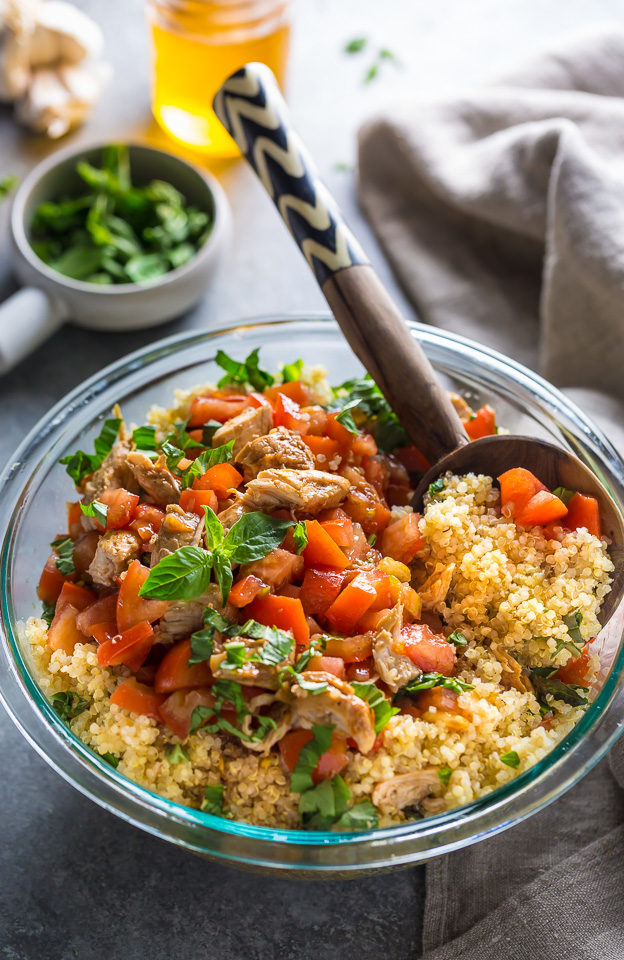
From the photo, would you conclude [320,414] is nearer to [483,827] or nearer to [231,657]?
[231,657]

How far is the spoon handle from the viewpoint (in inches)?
96.8

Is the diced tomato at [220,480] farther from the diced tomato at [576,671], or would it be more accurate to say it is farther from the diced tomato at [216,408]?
the diced tomato at [576,671]

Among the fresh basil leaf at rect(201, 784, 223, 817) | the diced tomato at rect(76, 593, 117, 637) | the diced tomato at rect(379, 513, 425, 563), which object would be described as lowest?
the diced tomato at rect(379, 513, 425, 563)

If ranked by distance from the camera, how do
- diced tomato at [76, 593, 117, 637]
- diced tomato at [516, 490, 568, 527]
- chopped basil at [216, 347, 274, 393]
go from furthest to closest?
chopped basil at [216, 347, 274, 393] < diced tomato at [516, 490, 568, 527] < diced tomato at [76, 593, 117, 637]

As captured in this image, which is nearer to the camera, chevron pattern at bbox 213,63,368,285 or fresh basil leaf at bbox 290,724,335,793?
fresh basil leaf at bbox 290,724,335,793

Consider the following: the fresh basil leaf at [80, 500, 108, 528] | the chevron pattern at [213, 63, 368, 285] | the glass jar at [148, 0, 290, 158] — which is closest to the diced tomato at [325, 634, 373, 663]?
the fresh basil leaf at [80, 500, 108, 528]

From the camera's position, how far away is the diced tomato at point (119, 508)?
226 centimetres

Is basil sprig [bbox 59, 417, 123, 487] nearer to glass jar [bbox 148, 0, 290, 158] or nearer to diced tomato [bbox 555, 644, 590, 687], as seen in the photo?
diced tomato [bbox 555, 644, 590, 687]

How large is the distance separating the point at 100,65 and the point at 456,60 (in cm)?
175

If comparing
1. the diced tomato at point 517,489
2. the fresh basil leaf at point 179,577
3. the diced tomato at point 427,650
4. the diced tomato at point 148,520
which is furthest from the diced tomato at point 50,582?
the diced tomato at point 517,489

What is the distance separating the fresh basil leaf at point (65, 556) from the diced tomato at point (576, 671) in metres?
1.34

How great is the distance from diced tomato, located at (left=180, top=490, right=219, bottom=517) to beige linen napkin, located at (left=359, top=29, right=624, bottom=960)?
1.15 meters

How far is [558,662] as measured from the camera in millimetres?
2156

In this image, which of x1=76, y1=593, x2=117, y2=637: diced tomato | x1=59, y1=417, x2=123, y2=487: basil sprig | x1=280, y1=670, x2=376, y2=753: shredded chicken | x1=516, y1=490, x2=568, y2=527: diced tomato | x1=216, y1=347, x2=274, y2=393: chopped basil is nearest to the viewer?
x1=280, y1=670, x2=376, y2=753: shredded chicken
